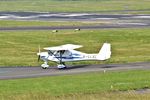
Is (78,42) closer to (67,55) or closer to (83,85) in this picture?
(67,55)

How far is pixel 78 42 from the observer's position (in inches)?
3467

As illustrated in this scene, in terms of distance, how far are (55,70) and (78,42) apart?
28544 mm

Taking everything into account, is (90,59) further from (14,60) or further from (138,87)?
(138,87)

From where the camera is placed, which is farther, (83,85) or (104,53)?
(104,53)

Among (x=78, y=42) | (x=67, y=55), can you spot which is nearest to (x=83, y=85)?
(x=67, y=55)

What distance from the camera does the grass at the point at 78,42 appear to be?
6880 cm

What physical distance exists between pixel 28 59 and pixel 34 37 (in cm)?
2464

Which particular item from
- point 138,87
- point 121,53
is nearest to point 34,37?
point 121,53

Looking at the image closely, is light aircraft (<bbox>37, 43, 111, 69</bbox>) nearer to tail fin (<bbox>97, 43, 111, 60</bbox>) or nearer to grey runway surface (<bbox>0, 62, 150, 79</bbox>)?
tail fin (<bbox>97, 43, 111, 60</bbox>)

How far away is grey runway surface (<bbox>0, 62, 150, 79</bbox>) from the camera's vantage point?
55938 mm

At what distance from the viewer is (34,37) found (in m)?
92.8

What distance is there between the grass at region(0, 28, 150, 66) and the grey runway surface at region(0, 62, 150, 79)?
3.58m

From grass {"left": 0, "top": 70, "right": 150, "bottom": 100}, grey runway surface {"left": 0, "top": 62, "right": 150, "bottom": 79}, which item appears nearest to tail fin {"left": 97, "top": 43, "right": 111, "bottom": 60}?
grey runway surface {"left": 0, "top": 62, "right": 150, "bottom": 79}

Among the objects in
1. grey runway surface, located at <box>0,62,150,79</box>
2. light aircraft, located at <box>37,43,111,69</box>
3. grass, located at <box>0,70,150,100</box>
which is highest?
light aircraft, located at <box>37,43,111,69</box>
